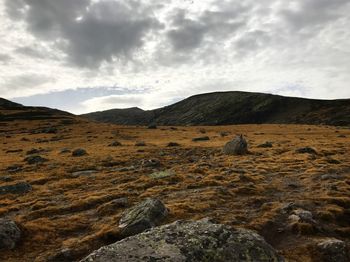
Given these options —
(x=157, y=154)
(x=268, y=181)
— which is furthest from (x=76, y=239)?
(x=157, y=154)

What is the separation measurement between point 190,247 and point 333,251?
24.7ft

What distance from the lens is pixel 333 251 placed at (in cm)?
1577

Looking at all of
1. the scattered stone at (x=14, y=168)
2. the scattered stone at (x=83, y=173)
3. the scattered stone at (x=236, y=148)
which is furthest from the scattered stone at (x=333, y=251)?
the scattered stone at (x=14, y=168)

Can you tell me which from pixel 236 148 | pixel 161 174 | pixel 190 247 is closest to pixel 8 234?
pixel 190 247

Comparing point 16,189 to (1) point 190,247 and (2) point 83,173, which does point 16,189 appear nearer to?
(2) point 83,173

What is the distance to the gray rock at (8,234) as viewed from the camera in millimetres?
17161

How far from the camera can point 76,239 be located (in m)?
18.3

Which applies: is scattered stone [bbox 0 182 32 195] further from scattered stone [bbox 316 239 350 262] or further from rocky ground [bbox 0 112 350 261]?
scattered stone [bbox 316 239 350 262]

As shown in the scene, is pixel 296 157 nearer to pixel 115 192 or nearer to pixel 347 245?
pixel 115 192

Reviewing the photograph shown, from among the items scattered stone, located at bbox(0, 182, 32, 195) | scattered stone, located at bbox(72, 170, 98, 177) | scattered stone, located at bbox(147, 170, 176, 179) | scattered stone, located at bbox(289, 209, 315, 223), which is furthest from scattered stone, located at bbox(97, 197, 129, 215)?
scattered stone, located at bbox(72, 170, 98, 177)

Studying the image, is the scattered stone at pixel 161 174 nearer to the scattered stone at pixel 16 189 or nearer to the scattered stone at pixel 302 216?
the scattered stone at pixel 16 189

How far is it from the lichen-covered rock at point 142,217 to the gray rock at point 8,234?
5.12 m

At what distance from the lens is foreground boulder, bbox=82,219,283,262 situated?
11516 millimetres

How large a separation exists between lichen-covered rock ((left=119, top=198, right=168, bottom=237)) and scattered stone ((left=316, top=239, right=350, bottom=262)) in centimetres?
797
